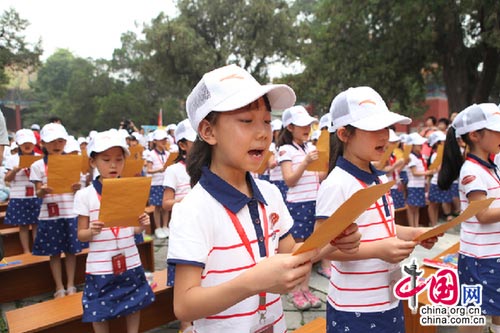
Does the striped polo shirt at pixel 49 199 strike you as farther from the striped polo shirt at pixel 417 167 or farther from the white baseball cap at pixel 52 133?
the striped polo shirt at pixel 417 167

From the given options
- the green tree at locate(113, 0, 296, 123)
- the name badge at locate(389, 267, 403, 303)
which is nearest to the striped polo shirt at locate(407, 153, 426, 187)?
the name badge at locate(389, 267, 403, 303)

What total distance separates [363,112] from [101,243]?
1921 millimetres

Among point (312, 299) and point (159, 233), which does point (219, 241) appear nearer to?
point (312, 299)

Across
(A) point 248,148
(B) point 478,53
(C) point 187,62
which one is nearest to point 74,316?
(A) point 248,148

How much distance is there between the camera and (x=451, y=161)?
2.91m

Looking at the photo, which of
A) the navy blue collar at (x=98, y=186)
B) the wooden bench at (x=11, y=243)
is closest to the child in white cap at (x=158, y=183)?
the wooden bench at (x=11, y=243)

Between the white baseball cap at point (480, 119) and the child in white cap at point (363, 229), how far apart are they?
1012mm

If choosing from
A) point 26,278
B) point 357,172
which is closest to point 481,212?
point 357,172

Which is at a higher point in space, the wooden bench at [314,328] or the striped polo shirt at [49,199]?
the striped polo shirt at [49,199]

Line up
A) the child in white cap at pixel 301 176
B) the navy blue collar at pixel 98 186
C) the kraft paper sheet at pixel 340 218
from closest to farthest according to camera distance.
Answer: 1. the kraft paper sheet at pixel 340 218
2. the navy blue collar at pixel 98 186
3. the child in white cap at pixel 301 176

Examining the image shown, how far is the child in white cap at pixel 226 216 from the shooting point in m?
1.24

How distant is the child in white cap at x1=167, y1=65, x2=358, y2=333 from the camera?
1.24 metres

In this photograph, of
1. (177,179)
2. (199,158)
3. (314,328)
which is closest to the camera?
(199,158)

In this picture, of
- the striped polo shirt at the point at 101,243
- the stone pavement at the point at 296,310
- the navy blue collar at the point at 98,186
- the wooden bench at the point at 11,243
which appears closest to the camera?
the striped polo shirt at the point at 101,243
